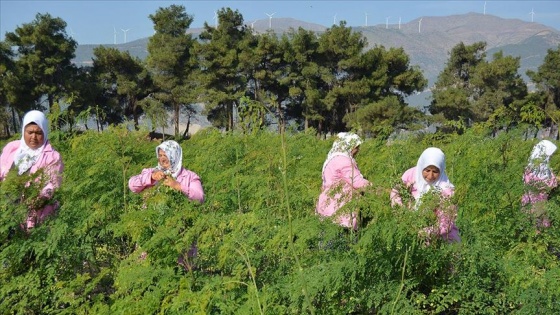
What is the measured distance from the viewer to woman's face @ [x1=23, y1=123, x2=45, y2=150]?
14.3 feet

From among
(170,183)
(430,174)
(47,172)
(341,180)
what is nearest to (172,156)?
(170,183)

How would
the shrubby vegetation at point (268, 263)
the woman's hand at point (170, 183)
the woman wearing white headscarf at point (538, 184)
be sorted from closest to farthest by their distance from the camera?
the shrubby vegetation at point (268, 263), the woman's hand at point (170, 183), the woman wearing white headscarf at point (538, 184)

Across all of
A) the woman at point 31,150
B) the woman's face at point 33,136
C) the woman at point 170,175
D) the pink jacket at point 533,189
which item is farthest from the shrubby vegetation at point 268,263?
the woman's face at point 33,136

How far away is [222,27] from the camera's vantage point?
105ft

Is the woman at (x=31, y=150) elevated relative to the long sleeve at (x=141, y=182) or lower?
elevated

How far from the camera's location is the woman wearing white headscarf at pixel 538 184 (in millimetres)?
3650

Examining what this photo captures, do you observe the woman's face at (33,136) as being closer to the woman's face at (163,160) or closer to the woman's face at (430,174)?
the woman's face at (163,160)

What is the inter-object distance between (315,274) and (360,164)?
13.1ft

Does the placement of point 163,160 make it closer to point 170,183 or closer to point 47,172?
point 170,183

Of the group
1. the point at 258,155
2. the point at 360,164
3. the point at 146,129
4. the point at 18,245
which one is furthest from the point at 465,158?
the point at 18,245

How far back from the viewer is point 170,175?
13.1ft

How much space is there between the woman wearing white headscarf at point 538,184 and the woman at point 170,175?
2.36 meters

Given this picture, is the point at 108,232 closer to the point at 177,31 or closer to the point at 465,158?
the point at 465,158

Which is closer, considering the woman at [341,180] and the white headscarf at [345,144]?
the woman at [341,180]
